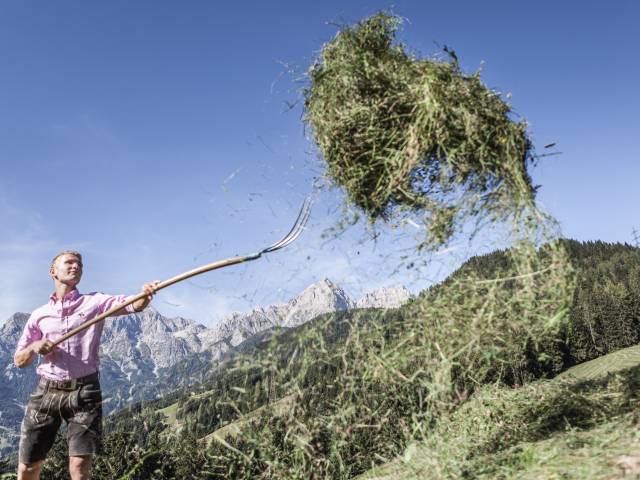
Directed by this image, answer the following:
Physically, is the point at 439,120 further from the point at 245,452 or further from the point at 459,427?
the point at 245,452

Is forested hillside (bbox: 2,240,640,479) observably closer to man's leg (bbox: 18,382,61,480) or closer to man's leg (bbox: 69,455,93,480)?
man's leg (bbox: 69,455,93,480)

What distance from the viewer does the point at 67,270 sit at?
4594mm

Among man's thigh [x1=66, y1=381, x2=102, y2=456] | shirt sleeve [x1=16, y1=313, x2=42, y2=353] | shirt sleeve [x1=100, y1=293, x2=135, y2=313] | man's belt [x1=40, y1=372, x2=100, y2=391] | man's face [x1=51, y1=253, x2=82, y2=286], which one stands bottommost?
man's thigh [x1=66, y1=381, x2=102, y2=456]

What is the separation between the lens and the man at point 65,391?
4105mm

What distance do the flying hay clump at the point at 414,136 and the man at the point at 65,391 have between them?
2525mm

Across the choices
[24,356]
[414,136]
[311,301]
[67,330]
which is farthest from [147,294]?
[414,136]

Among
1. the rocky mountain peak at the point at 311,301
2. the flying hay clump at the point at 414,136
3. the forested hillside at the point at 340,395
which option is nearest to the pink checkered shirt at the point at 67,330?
the forested hillside at the point at 340,395

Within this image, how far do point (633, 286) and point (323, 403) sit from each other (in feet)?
404

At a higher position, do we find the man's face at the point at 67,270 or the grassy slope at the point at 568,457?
the man's face at the point at 67,270

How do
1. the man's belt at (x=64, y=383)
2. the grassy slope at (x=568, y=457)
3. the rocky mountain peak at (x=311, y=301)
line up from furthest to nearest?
the rocky mountain peak at (x=311, y=301)
the man's belt at (x=64, y=383)
the grassy slope at (x=568, y=457)

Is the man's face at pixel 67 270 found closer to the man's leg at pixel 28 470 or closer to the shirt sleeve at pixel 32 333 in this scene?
the shirt sleeve at pixel 32 333

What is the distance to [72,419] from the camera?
13.6 ft

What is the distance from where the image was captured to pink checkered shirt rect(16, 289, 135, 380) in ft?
13.9

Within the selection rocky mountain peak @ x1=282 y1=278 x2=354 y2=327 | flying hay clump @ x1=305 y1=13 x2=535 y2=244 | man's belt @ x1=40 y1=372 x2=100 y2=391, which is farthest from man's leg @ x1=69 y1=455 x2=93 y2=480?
flying hay clump @ x1=305 y1=13 x2=535 y2=244
